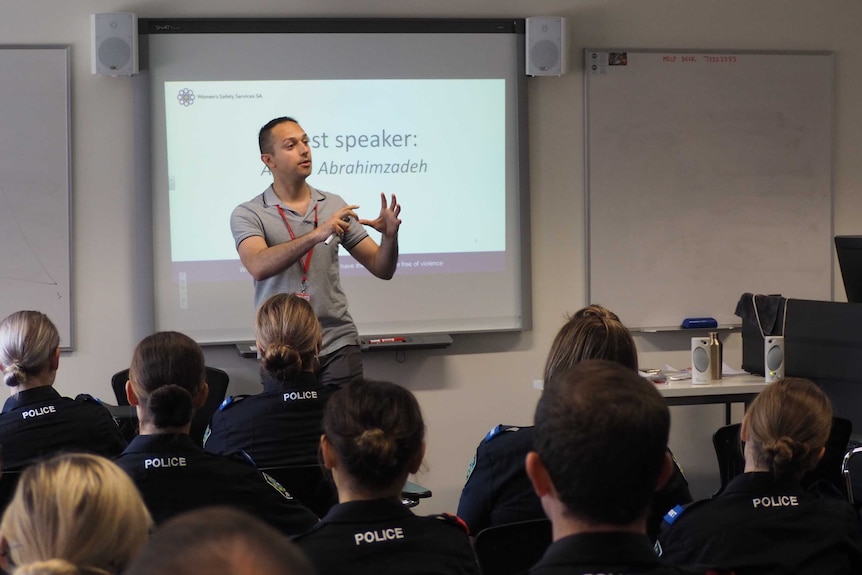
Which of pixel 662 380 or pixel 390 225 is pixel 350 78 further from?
pixel 662 380

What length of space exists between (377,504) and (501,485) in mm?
706

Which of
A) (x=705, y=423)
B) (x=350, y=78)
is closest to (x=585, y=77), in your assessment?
(x=350, y=78)

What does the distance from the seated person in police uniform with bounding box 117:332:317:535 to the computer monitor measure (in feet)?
8.66

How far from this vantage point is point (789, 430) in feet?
7.04

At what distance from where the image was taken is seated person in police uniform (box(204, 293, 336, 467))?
2857 millimetres

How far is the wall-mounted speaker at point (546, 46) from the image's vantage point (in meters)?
4.87

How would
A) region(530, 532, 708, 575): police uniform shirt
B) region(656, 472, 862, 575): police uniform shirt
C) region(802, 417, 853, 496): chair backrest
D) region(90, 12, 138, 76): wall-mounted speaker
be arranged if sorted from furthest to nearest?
1. region(90, 12, 138, 76): wall-mounted speaker
2. region(802, 417, 853, 496): chair backrest
3. region(656, 472, 862, 575): police uniform shirt
4. region(530, 532, 708, 575): police uniform shirt

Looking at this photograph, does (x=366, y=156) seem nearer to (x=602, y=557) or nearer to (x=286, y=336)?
(x=286, y=336)

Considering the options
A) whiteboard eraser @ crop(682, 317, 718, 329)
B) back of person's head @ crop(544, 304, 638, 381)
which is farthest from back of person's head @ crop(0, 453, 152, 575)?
whiteboard eraser @ crop(682, 317, 718, 329)

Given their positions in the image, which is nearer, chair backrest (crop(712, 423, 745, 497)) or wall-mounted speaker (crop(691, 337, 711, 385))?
chair backrest (crop(712, 423, 745, 497))

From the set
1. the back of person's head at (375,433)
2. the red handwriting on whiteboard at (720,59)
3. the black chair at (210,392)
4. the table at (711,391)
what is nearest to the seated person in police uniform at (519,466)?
the back of person's head at (375,433)

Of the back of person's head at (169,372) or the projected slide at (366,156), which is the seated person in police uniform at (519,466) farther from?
the projected slide at (366,156)

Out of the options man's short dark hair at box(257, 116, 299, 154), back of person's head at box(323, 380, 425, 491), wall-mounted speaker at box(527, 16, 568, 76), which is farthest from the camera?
wall-mounted speaker at box(527, 16, 568, 76)

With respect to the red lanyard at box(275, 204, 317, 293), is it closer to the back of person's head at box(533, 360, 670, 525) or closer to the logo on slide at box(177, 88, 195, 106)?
the logo on slide at box(177, 88, 195, 106)
